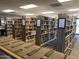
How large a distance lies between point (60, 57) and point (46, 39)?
5595mm

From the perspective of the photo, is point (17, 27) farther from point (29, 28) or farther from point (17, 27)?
point (29, 28)

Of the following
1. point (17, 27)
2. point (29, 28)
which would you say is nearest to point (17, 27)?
point (17, 27)

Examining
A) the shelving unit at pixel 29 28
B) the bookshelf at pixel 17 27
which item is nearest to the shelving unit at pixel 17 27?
the bookshelf at pixel 17 27

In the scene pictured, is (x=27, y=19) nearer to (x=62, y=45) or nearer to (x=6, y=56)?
(x=62, y=45)

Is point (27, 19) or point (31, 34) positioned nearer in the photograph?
point (27, 19)

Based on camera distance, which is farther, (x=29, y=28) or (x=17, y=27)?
(x=17, y=27)

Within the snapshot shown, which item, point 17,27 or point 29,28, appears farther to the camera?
point 17,27

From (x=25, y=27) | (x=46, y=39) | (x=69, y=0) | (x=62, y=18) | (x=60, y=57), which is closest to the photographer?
(x=60, y=57)

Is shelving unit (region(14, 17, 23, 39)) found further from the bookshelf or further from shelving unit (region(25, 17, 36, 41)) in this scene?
shelving unit (region(25, 17, 36, 41))

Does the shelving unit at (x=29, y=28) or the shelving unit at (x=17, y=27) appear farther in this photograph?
the shelving unit at (x=17, y=27)

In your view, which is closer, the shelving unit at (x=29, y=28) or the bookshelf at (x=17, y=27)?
the shelving unit at (x=29, y=28)

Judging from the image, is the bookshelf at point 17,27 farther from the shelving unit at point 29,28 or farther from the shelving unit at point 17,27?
the shelving unit at point 29,28

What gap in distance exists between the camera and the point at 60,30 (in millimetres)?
4234

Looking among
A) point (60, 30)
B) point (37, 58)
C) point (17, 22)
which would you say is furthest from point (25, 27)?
point (37, 58)
